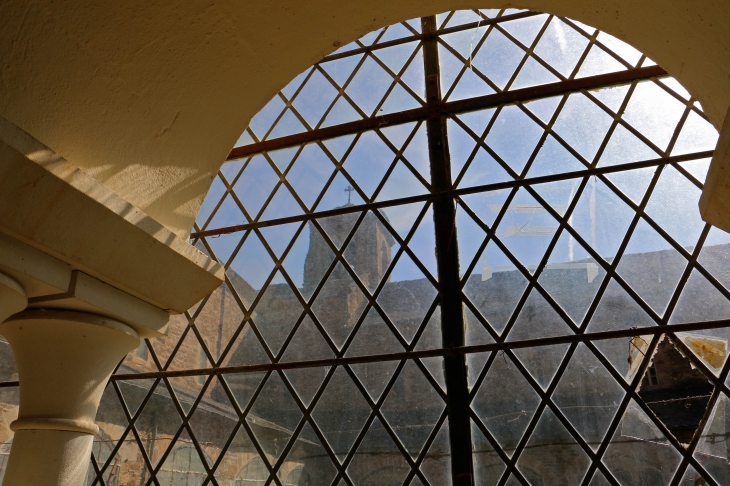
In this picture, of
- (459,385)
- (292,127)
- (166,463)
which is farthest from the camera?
(292,127)

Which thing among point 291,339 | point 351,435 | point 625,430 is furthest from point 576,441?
point 291,339

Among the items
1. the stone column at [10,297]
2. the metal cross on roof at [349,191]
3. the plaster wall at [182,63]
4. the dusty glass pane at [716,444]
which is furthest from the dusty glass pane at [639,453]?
the stone column at [10,297]

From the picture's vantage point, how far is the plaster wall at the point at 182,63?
181 centimetres

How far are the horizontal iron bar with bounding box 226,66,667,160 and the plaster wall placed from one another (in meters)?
2.09

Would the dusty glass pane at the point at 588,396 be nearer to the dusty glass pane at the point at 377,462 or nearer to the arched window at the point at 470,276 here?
the arched window at the point at 470,276

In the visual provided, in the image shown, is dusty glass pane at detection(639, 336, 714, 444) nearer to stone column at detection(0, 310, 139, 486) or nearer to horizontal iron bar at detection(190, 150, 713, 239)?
horizontal iron bar at detection(190, 150, 713, 239)

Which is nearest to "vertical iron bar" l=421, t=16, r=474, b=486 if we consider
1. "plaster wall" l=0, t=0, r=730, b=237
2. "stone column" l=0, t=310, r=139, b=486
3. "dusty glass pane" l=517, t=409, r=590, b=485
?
"dusty glass pane" l=517, t=409, r=590, b=485

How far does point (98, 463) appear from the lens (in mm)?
4312

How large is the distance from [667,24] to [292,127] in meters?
3.39

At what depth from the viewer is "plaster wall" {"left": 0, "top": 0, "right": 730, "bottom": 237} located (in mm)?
1808

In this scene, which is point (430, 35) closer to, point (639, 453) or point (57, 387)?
point (639, 453)

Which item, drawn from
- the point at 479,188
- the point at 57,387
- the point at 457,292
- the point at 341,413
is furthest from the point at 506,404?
the point at 57,387

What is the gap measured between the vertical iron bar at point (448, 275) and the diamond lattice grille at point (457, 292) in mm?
14

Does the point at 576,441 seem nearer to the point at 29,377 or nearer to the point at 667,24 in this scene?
the point at 667,24
